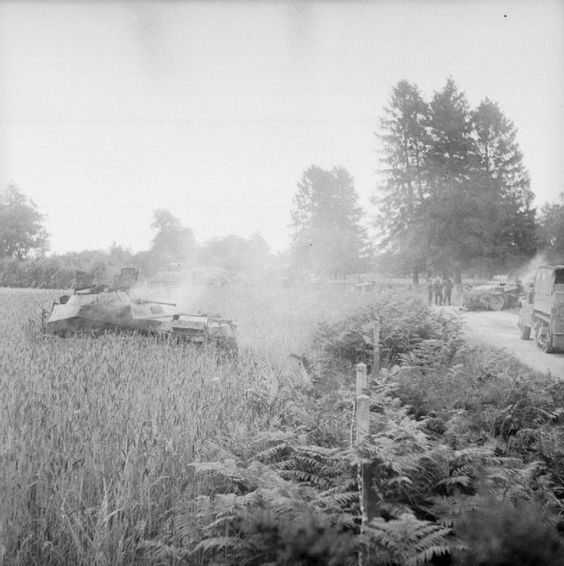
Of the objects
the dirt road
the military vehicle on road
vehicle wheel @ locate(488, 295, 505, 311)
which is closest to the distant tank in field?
vehicle wheel @ locate(488, 295, 505, 311)

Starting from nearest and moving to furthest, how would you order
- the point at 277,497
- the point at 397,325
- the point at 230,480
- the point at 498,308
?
the point at 277,497 → the point at 230,480 → the point at 397,325 → the point at 498,308

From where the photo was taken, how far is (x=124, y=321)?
9.29 meters

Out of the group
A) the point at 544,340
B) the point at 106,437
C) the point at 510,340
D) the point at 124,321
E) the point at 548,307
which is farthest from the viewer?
the point at 510,340

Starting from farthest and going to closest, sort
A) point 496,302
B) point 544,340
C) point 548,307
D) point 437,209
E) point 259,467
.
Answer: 1. point 437,209
2. point 496,302
3. point 544,340
4. point 548,307
5. point 259,467

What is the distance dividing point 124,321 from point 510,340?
10534 millimetres

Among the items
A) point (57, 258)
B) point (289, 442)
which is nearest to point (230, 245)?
point (57, 258)

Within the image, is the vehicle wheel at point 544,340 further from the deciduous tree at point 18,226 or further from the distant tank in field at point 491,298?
the deciduous tree at point 18,226

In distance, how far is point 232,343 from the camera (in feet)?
28.5

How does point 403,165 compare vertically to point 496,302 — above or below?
above

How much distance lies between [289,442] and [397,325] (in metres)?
6.66

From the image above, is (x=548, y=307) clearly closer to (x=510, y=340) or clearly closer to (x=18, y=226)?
(x=510, y=340)

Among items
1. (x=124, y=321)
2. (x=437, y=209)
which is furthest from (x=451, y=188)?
(x=124, y=321)

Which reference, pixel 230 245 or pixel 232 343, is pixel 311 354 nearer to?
pixel 232 343

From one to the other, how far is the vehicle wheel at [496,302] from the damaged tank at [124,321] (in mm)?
18164
